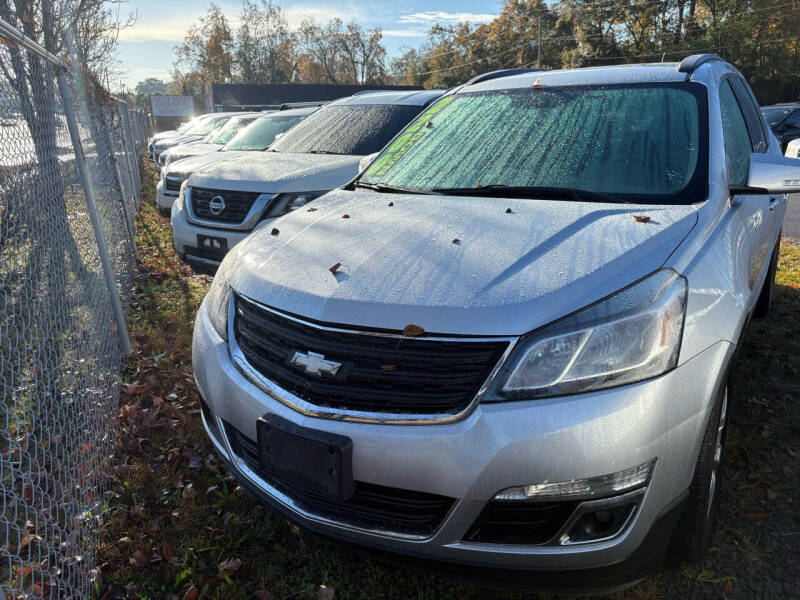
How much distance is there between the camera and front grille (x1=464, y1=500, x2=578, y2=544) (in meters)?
1.58

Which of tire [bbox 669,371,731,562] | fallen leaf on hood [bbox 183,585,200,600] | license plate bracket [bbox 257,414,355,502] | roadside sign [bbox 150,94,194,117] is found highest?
roadside sign [bbox 150,94,194,117]

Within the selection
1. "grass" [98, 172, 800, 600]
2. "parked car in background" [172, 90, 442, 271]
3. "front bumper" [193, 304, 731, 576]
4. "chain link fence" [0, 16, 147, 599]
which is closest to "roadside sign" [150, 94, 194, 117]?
"parked car in background" [172, 90, 442, 271]

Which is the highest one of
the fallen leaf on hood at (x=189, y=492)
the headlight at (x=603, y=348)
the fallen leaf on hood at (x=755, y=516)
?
the headlight at (x=603, y=348)

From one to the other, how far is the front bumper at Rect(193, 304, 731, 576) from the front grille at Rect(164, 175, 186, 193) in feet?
23.7

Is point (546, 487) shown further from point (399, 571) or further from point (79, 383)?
point (79, 383)

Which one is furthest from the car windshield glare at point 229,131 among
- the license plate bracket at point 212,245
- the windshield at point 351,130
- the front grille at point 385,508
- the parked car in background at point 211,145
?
the front grille at point 385,508

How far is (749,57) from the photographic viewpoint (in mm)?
40094

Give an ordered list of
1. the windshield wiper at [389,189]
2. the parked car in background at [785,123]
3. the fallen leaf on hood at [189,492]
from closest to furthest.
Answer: the fallen leaf on hood at [189,492] → the windshield wiper at [389,189] → the parked car in background at [785,123]

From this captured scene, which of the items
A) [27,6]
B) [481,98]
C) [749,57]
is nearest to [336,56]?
[749,57]

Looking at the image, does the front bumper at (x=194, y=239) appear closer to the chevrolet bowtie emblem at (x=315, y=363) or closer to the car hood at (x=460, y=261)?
the car hood at (x=460, y=261)

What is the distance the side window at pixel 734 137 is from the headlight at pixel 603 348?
1.16 m

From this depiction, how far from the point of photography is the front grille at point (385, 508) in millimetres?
1670

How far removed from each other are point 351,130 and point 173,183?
3456 mm

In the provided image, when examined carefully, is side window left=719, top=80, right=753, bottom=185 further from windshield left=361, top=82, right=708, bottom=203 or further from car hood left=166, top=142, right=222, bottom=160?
car hood left=166, top=142, right=222, bottom=160
